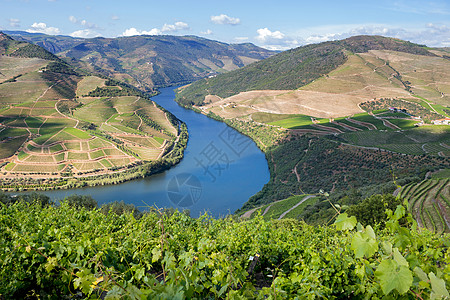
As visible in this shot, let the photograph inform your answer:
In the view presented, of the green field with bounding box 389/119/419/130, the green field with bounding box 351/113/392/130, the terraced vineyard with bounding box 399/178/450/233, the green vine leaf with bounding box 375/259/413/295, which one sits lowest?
the terraced vineyard with bounding box 399/178/450/233

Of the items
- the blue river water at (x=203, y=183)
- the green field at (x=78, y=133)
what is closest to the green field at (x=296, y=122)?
the blue river water at (x=203, y=183)

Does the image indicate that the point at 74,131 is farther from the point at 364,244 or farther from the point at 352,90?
the point at 352,90

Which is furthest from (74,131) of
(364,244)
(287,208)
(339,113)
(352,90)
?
(352,90)

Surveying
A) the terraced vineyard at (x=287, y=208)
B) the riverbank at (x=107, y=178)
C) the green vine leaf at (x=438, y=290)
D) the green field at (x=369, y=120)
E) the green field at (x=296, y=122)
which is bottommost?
the riverbank at (x=107, y=178)

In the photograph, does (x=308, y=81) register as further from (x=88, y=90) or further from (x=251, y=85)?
(x=88, y=90)

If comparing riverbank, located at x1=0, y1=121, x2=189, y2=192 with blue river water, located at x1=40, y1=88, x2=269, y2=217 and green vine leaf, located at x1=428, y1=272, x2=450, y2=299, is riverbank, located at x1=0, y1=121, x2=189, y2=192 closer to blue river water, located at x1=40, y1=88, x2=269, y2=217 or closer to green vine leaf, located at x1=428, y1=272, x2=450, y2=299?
blue river water, located at x1=40, y1=88, x2=269, y2=217

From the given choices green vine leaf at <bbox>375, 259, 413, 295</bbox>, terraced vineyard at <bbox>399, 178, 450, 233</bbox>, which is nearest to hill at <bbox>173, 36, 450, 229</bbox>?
terraced vineyard at <bbox>399, 178, 450, 233</bbox>

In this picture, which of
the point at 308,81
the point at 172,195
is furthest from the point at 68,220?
the point at 308,81

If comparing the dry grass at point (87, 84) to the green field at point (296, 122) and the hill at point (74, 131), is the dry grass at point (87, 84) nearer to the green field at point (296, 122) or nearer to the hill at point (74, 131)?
the hill at point (74, 131)
